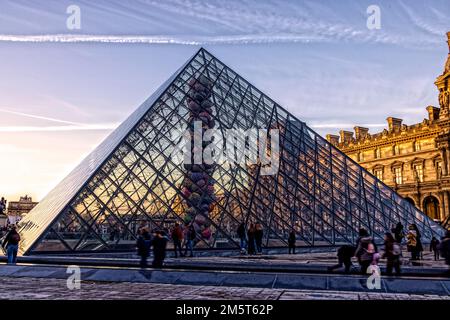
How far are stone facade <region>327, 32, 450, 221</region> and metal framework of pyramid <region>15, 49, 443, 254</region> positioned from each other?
26106mm

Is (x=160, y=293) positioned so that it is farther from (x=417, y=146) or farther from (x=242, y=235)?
(x=417, y=146)

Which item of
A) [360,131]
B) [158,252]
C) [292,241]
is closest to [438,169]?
[360,131]

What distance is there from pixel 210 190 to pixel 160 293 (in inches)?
375

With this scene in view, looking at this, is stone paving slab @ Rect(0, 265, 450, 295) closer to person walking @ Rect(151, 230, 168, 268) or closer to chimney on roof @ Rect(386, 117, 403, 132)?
person walking @ Rect(151, 230, 168, 268)

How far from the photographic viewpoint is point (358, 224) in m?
16.9

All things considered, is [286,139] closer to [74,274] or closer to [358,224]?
[358,224]

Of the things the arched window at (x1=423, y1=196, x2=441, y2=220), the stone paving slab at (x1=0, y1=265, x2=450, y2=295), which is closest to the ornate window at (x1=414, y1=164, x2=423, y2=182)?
the arched window at (x1=423, y1=196, x2=441, y2=220)

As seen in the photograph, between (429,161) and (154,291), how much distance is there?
4627cm

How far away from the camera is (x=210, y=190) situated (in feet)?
51.6

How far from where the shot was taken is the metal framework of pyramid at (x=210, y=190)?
12930mm

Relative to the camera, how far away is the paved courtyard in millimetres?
5863
